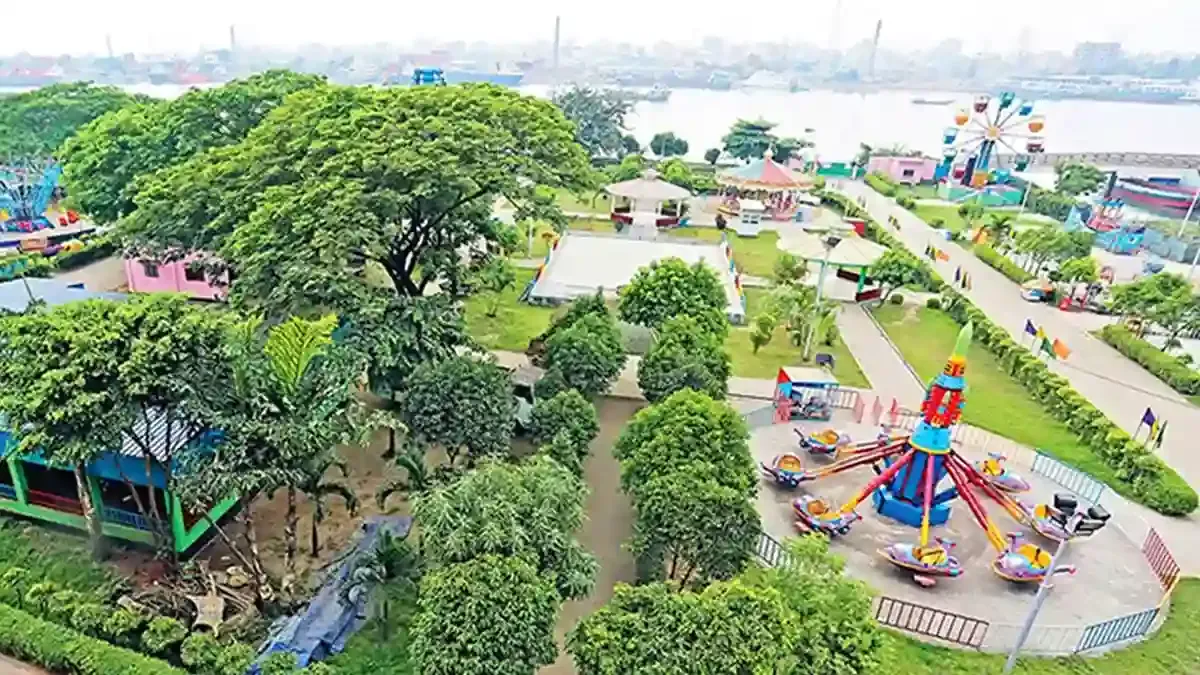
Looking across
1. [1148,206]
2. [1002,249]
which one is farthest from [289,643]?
[1148,206]

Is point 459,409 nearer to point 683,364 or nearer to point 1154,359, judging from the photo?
point 683,364

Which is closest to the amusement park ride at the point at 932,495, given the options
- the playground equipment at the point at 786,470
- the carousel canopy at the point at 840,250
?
the playground equipment at the point at 786,470

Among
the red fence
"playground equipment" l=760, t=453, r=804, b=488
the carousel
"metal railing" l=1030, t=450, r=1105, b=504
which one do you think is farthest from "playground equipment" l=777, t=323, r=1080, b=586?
the carousel

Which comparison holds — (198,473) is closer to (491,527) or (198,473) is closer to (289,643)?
(289,643)

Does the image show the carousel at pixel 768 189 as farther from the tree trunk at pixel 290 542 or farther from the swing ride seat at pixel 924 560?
the tree trunk at pixel 290 542

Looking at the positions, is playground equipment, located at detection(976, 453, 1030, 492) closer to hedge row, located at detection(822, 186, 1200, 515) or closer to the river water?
hedge row, located at detection(822, 186, 1200, 515)

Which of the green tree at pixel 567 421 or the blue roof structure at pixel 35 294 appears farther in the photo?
the blue roof structure at pixel 35 294
